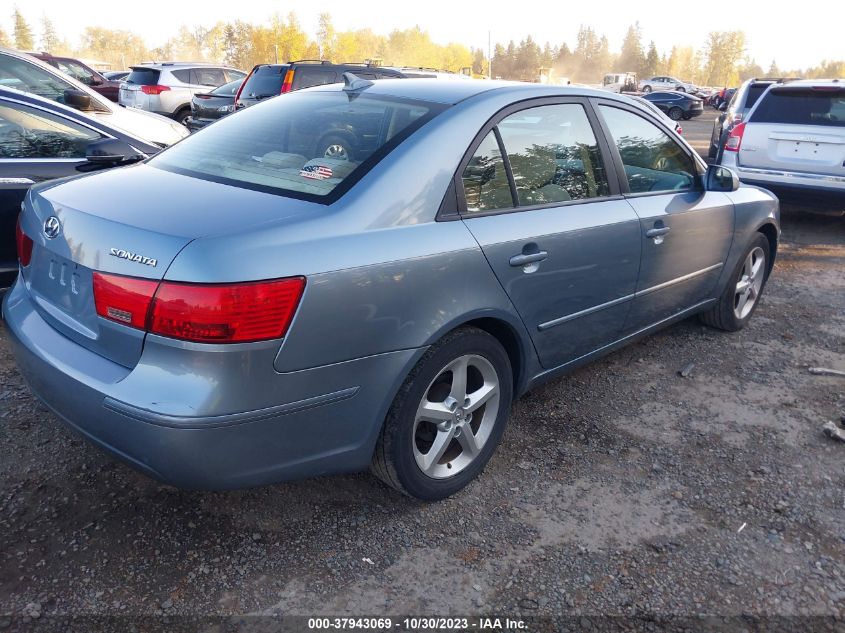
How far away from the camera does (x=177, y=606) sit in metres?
2.14

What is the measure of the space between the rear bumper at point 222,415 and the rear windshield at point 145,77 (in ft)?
53.6

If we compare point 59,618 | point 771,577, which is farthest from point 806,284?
point 59,618

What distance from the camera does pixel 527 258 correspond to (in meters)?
2.70

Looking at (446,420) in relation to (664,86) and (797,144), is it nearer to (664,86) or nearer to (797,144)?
(797,144)

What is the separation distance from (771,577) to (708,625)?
0.38 m

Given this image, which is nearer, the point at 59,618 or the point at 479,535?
the point at 59,618

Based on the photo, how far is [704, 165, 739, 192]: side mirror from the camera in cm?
390

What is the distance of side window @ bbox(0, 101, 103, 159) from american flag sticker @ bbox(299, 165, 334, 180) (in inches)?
107

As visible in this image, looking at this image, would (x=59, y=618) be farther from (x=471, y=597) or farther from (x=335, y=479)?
(x=471, y=597)

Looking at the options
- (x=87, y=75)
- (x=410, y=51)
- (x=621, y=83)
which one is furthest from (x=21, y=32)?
(x=87, y=75)

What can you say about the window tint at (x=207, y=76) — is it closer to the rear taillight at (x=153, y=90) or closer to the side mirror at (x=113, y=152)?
the rear taillight at (x=153, y=90)

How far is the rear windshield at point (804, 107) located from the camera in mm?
7234

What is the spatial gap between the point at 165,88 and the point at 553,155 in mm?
16093

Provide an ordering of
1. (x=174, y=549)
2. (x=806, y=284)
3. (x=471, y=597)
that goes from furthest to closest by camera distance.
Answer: (x=806, y=284) < (x=174, y=549) < (x=471, y=597)
